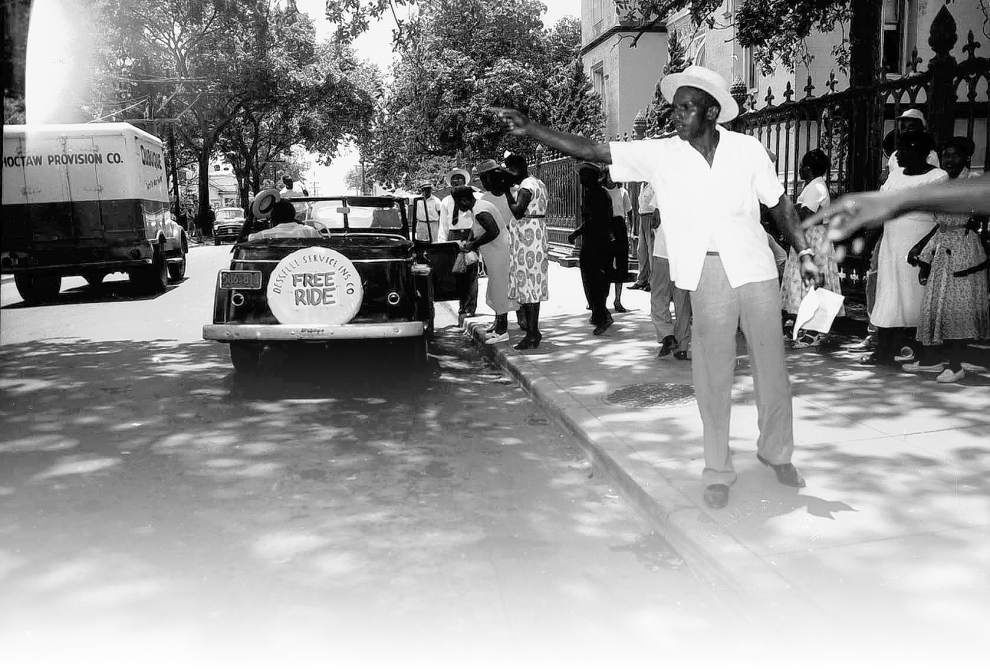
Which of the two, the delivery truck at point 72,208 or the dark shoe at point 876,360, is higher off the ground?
the delivery truck at point 72,208

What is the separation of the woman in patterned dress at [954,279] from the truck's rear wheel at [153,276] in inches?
520

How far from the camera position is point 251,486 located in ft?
16.8

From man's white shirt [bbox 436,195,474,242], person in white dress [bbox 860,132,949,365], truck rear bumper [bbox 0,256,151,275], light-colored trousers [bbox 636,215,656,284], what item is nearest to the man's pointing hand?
person in white dress [bbox 860,132,949,365]

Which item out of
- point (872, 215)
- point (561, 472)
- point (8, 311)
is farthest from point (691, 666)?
point (8, 311)

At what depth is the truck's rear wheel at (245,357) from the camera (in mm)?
8492

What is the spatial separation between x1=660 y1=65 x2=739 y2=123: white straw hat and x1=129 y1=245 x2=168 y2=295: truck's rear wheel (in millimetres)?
13701

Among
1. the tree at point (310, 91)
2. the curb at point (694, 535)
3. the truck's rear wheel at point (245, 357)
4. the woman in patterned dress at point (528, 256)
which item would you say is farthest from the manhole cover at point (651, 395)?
the tree at point (310, 91)

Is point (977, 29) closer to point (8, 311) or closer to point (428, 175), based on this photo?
point (8, 311)

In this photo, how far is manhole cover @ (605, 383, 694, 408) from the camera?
6.69 meters

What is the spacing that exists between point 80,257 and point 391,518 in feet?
42.8

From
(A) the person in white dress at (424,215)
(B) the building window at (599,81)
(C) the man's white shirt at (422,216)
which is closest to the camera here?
(A) the person in white dress at (424,215)

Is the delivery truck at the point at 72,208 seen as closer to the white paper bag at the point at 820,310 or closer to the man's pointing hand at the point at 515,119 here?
the man's pointing hand at the point at 515,119

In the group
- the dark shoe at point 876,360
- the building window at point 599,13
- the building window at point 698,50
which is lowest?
the dark shoe at point 876,360

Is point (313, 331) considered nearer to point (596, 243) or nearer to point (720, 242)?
point (596, 243)
